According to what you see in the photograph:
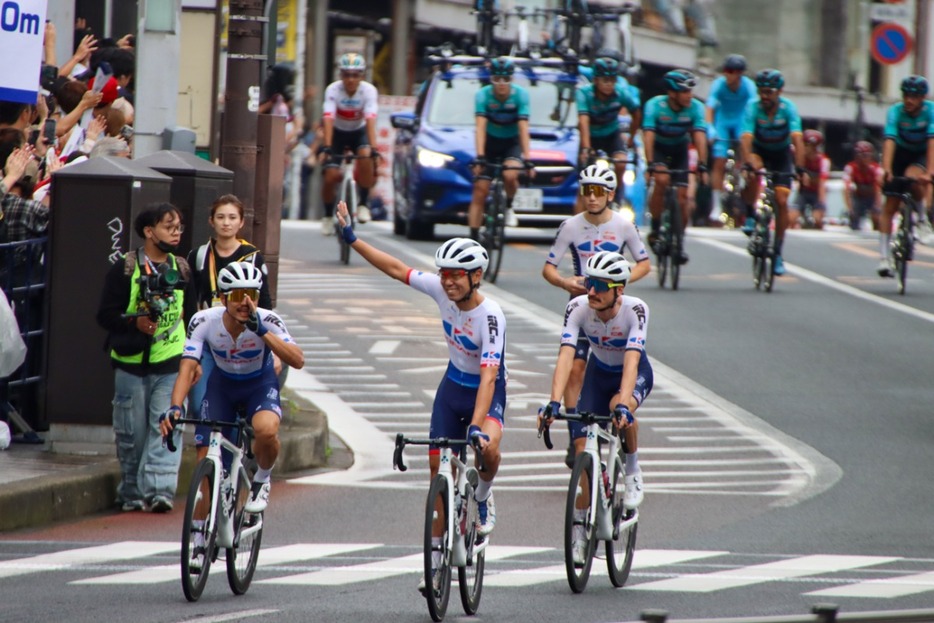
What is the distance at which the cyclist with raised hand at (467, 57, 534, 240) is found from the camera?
21.5 meters

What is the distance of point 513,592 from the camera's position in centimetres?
990

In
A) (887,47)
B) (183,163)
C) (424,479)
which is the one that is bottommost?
(424,479)

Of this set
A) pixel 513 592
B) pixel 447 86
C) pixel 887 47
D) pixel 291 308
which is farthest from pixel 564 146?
pixel 513 592

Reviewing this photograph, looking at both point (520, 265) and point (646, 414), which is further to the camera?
point (520, 265)

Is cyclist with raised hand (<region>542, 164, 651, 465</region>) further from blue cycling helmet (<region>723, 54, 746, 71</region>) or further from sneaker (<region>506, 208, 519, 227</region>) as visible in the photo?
blue cycling helmet (<region>723, 54, 746, 71</region>)

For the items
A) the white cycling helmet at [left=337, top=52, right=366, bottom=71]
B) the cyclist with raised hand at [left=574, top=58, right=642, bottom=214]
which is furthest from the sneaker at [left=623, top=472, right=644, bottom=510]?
the white cycling helmet at [left=337, top=52, right=366, bottom=71]

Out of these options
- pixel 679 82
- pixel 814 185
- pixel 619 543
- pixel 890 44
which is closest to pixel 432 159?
pixel 679 82

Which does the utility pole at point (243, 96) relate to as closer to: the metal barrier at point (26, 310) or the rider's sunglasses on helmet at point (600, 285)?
the metal barrier at point (26, 310)

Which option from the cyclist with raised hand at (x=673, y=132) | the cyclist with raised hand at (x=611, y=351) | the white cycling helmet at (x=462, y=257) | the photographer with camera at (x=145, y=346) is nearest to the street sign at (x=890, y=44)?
the cyclist with raised hand at (x=673, y=132)

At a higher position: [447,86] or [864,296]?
[447,86]

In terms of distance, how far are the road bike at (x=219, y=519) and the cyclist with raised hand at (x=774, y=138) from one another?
1214cm

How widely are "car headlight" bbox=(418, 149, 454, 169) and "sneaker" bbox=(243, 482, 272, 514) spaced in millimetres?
15399

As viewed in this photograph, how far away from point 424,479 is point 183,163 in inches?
105

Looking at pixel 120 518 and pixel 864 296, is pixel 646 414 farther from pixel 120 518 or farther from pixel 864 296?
pixel 864 296
